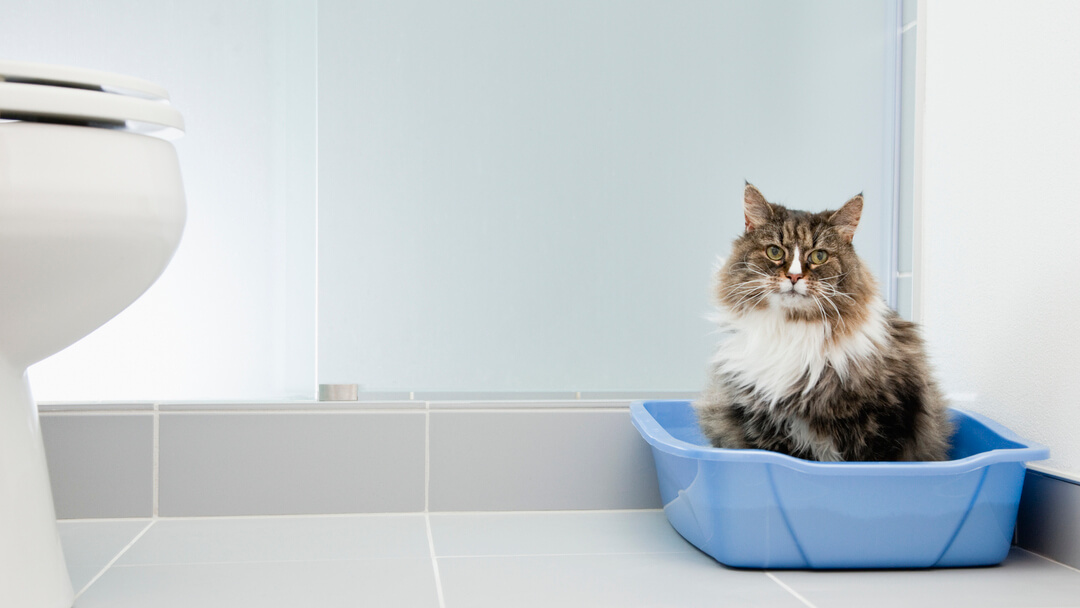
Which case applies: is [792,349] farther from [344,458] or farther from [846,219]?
[344,458]

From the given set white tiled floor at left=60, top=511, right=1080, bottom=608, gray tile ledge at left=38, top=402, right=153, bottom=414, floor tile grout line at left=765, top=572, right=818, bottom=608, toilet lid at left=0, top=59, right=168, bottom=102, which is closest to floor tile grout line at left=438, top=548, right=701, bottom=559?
white tiled floor at left=60, top=511, right=1080, bottom=608

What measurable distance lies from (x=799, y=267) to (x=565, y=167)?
636 mm

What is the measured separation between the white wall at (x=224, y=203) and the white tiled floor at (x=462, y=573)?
287mm

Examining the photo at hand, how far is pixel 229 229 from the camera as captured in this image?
166cm

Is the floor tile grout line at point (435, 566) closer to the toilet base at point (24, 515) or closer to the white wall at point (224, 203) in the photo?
the white wall at point (224, 203)

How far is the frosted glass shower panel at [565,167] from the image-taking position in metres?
1.67

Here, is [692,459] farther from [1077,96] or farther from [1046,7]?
[1046,7]

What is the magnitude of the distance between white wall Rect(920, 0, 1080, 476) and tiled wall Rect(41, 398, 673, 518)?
2.12 feet

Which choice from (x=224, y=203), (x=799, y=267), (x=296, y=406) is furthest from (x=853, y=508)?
(x=224, y=203)

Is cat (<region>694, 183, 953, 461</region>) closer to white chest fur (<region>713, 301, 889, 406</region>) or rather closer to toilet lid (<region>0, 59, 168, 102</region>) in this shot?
white chest fur (<region>713, 301, 889, 406</region>)

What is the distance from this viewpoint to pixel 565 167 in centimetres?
173

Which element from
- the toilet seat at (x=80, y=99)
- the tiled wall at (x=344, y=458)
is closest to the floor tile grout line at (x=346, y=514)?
the tiled wall at (x=344, y=458)

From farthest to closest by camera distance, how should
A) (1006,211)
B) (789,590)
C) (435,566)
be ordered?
(1006,211) → (435,566) → (789,590)

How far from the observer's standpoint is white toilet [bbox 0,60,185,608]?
97 cm
